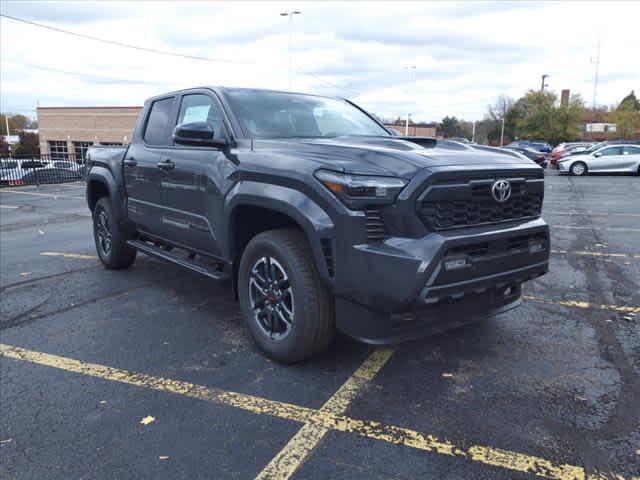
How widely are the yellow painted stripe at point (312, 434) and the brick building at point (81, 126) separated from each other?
53295mm

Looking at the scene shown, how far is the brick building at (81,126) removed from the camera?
53719 mm

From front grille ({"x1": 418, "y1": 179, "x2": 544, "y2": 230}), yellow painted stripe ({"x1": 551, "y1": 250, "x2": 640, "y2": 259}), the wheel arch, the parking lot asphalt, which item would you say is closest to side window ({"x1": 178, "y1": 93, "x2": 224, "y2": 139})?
the wheel arch

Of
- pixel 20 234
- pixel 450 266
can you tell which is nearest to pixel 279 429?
pixel 450 266

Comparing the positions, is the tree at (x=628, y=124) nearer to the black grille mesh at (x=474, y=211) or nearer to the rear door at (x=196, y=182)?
the black grille mesh at (x=474, y=211)

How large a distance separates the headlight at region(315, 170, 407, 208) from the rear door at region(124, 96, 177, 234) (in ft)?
7.95

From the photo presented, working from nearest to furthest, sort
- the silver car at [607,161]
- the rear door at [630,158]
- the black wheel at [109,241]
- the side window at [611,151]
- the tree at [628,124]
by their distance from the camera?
the black wheel at [109,241]
the rear door at [630,158]
the silver car at [607,161]
the side window at [611,151]
the tree at [628,124]

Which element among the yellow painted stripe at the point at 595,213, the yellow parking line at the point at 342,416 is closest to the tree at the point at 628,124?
the yellow painted stripe at the point at 595,213

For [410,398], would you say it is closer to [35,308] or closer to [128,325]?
[128,325]

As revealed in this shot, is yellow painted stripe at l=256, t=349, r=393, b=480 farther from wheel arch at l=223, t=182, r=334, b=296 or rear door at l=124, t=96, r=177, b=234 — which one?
rear door at l=124, t=96, r=177, b=234

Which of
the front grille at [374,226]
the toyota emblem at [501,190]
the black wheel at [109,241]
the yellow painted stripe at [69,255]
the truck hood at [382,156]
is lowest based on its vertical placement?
the yellow painted stripe at [69,255]

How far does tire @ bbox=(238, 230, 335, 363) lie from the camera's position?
A: 3.28 meters

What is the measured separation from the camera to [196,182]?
4258 mm

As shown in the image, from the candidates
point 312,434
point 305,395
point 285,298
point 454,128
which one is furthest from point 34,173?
point 454,128

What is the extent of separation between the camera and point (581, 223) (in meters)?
9.87
